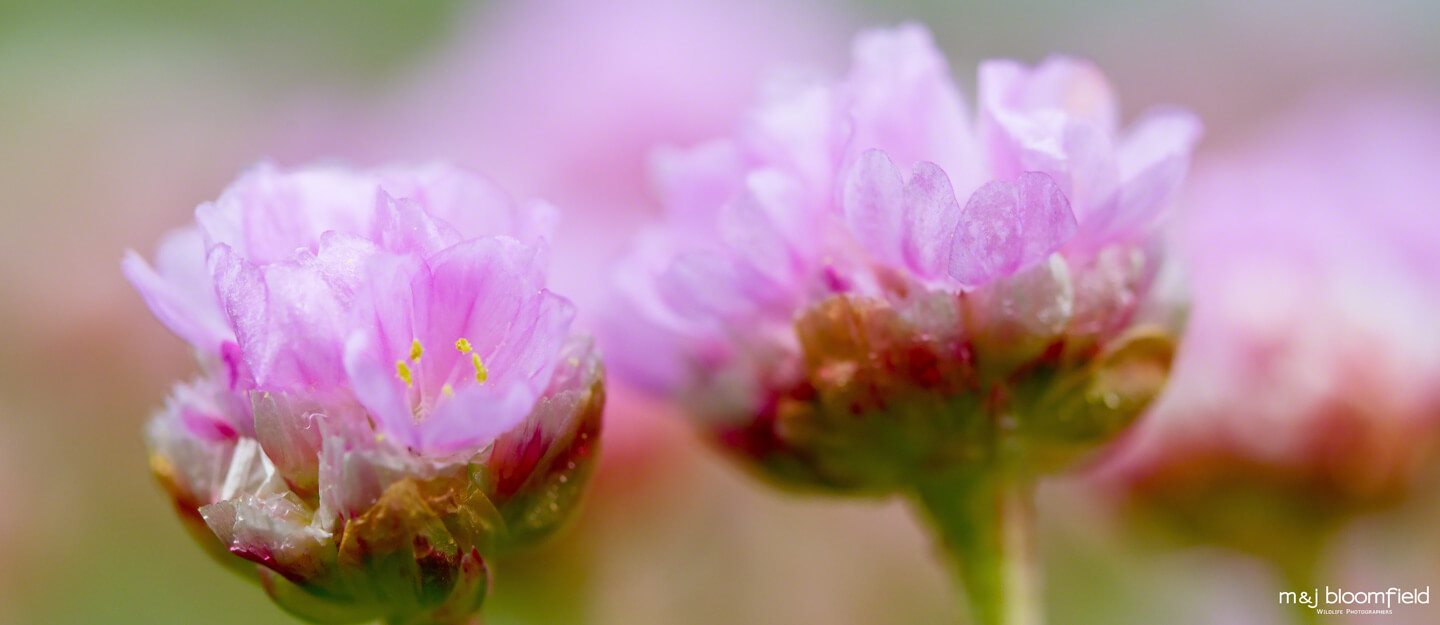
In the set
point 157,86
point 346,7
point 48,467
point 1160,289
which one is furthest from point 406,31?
point 1160,289

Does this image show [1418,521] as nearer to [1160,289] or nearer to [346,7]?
[1160,289]

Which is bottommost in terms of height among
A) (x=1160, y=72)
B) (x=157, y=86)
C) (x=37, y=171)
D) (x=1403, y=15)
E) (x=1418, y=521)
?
(x=1418, y=521)

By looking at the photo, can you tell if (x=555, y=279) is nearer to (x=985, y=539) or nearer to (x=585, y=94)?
(x=985, y=539)

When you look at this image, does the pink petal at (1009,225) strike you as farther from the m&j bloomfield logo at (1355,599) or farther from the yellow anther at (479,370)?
the m&j bloomfield logo at (1355,599)

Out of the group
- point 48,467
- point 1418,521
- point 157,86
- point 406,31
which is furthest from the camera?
point 406,31

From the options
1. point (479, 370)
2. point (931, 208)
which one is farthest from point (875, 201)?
point (479, 370)

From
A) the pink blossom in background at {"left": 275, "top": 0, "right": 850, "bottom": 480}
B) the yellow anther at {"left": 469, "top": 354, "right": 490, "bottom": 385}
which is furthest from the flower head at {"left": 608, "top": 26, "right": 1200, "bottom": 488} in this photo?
the pink blossom in background at {"left": 275, "top": 0, "right": 850, "bottom": 480}

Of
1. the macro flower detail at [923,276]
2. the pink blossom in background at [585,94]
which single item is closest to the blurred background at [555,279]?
the pink blossom in background at [585,94]

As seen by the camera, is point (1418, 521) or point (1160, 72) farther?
point (1160, 72)
